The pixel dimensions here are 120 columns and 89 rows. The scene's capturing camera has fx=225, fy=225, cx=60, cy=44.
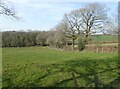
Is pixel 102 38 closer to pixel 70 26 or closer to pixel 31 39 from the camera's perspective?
pixel 70 26

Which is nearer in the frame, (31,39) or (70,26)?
(70,26)

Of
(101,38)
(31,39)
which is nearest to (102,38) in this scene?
(101,38)

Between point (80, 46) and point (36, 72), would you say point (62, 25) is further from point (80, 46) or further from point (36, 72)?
point (36, 72)

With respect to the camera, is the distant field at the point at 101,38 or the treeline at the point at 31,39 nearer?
the distant field at the point at 101,38

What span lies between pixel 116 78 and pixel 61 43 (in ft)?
191

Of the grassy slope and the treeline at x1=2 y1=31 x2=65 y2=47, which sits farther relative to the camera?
the treeline at x1=2 y1=31 x2=65 y2=47

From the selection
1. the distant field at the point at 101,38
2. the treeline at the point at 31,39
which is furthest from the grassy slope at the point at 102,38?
the treeline at the point at 31,39

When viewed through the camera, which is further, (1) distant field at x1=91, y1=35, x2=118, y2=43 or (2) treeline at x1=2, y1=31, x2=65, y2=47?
(2) treeline at x1=2, y1=31, x2=65, y2=47

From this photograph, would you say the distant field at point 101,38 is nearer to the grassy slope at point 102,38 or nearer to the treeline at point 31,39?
the grassy slope at point 102,38

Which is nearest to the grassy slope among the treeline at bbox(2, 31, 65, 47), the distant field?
the distant field

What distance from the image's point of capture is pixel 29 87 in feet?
31.5

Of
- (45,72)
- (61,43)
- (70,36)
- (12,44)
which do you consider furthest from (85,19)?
(45,72)

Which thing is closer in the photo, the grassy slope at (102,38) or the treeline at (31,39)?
the grassy slope at (102,38)

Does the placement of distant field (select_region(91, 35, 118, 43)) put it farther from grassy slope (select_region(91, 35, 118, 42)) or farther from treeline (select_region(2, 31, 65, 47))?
treeline (select_region(2, 31, 65, 47))
